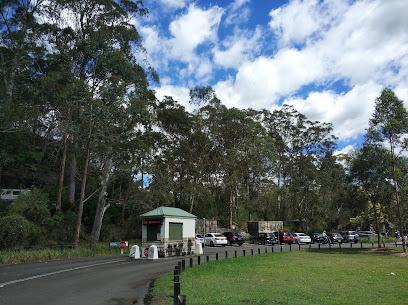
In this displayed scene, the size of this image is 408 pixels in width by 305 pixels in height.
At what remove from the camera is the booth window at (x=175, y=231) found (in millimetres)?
23555

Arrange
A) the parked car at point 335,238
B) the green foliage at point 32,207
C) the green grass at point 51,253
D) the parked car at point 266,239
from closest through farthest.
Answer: the green grass at point 51,253 → the green foliage at point 32,207 → the parked car at point 266,239 → the parked car at point 335,238

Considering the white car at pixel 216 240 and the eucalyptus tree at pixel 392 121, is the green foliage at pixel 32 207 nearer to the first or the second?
the white car at pixel 216 240

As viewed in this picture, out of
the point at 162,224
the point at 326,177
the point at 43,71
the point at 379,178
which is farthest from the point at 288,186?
the point at 43,71

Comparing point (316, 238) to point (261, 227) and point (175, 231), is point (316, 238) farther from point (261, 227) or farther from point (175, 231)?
point (175, 231)

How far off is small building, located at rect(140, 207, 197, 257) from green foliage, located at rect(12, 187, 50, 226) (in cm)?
870

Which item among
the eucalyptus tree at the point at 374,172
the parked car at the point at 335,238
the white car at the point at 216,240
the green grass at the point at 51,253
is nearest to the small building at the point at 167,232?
the green grass at the point at 51,253

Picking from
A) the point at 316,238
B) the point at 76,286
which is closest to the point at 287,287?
the point at 76,286

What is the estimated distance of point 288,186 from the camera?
54.2 metres

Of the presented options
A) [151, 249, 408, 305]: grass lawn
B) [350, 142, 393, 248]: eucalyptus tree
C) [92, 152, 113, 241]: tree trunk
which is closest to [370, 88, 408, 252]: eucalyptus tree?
[350, 142, 393, 248]: eucalyptus tree

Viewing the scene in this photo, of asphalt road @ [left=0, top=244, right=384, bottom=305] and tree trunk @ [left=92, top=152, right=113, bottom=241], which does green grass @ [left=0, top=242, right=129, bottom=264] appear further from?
tree trunk @ [left=92, top=152, right=113, bottom=241]

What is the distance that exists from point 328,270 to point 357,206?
1695cm

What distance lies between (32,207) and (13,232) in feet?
14.3

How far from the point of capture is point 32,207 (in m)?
25.4

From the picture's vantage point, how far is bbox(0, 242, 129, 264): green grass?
1853cm
